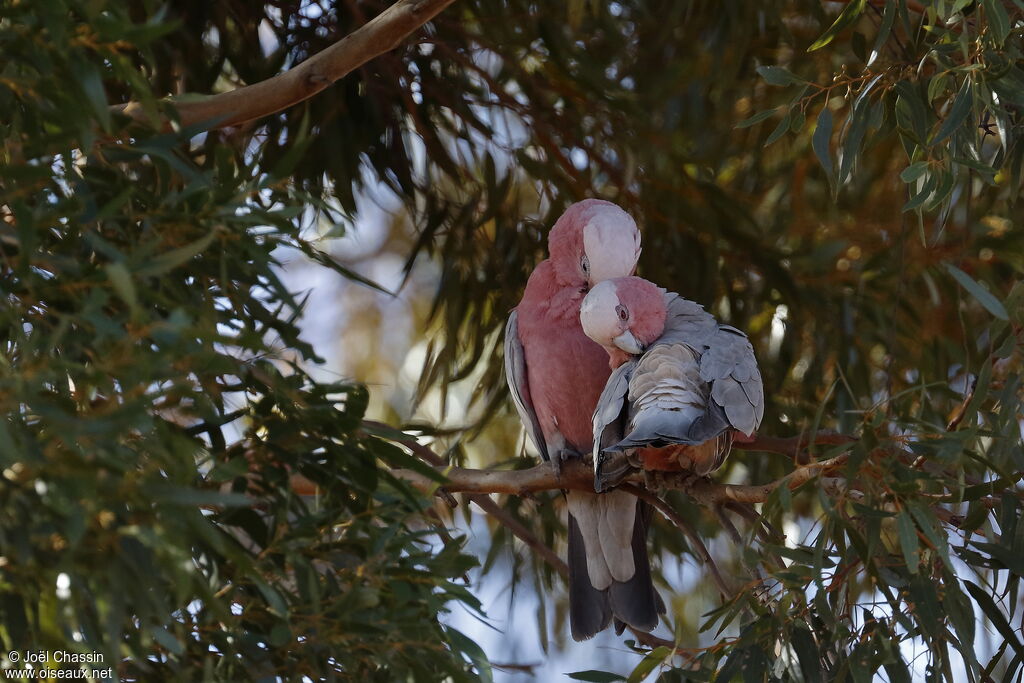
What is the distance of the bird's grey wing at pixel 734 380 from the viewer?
1.65m

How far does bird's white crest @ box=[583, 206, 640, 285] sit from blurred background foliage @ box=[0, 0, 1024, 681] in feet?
1.18

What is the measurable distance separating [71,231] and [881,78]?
1.09 m

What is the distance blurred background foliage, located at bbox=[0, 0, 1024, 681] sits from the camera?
3.49ft

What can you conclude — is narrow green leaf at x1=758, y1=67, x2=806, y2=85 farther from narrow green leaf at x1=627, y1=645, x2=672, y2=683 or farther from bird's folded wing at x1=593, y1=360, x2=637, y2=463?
narrow green leaf at x1=627, y1=645, x2=672, y2=683

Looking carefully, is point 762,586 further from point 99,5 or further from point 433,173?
point 433,173

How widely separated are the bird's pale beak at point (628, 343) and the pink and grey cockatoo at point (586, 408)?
0.22 m

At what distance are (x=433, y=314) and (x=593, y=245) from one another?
743 mm

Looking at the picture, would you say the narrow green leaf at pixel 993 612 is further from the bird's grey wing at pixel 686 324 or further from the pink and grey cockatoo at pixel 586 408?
the pink and grey cockatoo at pixel 586 408

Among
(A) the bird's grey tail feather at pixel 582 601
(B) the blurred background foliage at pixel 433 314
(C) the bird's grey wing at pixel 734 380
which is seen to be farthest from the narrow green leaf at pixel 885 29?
(A) the bird's grey tail feather at pixel 582 601

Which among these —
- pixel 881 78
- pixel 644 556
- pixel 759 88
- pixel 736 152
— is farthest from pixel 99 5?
pixel 759 88

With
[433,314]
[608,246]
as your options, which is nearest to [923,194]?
[608,246]

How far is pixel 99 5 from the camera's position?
1117 mm

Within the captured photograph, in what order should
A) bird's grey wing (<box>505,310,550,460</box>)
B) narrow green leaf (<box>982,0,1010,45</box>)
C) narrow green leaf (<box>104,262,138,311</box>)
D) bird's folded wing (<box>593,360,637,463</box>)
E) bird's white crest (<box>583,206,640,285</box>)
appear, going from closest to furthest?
1. narrow green leaf (<box>104,262,138,311</box>)
2. narrow green leaf (<box>982,0,1010,45</box>)
3. bird's folded wing (<box>593,360,637,463</box>)
4. bird's white crest (<box>583,206,640,285</box>)
5. bird's grey wing (<box>505,310,550,460</box>)

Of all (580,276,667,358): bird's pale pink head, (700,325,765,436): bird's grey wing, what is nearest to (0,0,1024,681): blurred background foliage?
(700,325,765,436): bird's grey wing
